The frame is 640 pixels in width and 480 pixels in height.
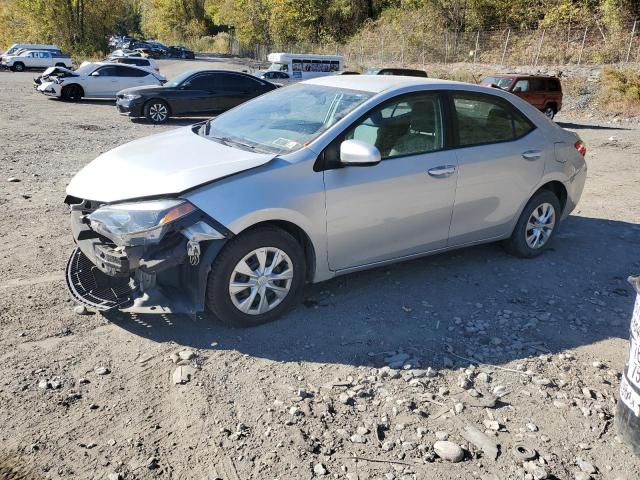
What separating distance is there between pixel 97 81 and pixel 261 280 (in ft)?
62.1

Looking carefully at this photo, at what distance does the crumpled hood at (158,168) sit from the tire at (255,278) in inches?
18.9

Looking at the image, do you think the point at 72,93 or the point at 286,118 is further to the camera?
the point at 72,93

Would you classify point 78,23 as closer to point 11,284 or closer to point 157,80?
point 157,80

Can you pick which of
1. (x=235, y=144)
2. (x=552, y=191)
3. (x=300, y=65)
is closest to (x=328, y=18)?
(x=300, y=65)

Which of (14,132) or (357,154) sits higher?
(357,154)

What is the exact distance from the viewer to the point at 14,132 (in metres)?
12.5

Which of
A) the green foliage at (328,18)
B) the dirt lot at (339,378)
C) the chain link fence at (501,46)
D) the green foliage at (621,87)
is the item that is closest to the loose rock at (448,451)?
the dirt lot at (339,378)

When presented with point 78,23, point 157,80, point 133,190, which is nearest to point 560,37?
point 157,80

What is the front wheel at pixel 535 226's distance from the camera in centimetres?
556

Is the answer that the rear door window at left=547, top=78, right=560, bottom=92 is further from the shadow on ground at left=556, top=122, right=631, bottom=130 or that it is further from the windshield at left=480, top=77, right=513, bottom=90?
the windshield at left=480, top=77, right=513, bottom=90

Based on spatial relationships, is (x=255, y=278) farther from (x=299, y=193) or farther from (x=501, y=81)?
(x=501, y=81)

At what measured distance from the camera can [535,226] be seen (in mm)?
5684

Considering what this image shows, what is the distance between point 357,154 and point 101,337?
84.1 inches

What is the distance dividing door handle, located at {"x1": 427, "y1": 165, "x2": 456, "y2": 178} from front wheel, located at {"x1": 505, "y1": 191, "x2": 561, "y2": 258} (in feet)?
3.95
